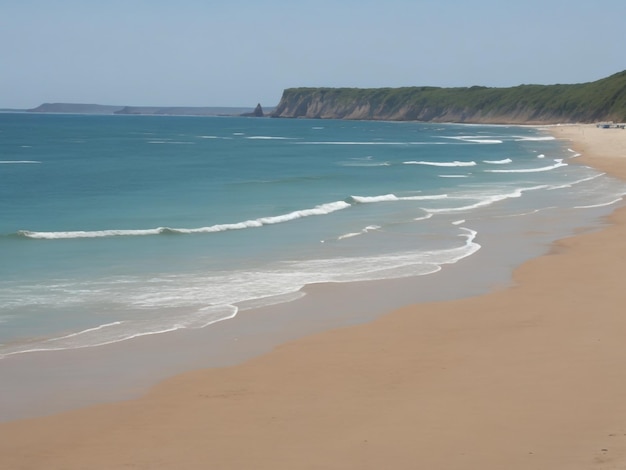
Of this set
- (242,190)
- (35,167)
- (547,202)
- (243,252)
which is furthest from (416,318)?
(35,167)

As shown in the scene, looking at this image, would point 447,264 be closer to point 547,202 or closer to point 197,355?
point 197,355

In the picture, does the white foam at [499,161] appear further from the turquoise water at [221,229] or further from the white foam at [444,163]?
the turquoise water at [221,229]

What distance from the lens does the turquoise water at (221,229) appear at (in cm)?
1355

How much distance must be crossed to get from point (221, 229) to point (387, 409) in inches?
582

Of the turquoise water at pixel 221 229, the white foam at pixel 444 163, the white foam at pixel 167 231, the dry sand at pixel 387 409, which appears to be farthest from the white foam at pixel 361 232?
the white foam at pixel 444 163

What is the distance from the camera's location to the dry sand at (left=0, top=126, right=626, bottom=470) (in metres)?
7.45

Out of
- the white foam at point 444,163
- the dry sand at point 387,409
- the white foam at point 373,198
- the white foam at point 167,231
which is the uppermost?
the dry sand at point 387,409

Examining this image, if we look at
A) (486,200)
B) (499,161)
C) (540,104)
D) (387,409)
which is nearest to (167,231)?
(486,200)

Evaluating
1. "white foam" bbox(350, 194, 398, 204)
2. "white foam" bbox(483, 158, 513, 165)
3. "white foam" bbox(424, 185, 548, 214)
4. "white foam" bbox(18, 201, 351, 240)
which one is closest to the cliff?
"white foam" bbox(483, 158, 513, 165)

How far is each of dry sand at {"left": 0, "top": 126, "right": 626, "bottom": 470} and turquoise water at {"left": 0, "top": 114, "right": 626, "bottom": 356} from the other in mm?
2605

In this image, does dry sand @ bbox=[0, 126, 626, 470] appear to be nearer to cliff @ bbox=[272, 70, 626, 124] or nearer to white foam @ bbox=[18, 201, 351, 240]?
white foam @ bbox=[18, 201, 351, 240]

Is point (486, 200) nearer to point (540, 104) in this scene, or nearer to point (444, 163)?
point (444, 163)

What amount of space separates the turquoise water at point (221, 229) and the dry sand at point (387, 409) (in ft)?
8.55

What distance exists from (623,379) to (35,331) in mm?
7149
